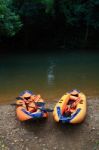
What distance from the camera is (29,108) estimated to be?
7.79 meters

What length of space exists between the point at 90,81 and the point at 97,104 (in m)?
3.85

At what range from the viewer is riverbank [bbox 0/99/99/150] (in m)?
6.61

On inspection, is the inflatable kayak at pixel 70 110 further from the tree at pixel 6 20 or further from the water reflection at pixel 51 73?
the tree at pixel 6 20

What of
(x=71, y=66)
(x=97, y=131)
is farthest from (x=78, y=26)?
(x=97, y=131)

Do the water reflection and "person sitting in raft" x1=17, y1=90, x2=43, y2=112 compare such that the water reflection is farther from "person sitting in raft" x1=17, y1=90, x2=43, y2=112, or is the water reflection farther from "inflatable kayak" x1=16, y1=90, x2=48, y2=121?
"inflatable kayak" x1=16, y1=90, x2=48, y2=121

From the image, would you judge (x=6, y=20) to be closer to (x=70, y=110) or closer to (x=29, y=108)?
(x=29, y=108)

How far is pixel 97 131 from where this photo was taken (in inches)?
277

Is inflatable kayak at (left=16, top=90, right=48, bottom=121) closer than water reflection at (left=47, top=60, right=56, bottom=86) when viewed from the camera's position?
Yes

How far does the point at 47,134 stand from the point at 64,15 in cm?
1620

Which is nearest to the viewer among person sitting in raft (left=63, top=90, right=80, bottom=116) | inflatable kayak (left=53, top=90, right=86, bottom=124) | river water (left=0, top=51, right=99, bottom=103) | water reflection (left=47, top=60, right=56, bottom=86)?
inflatable kayak (left=53, top=90, right=86, bottom=124)

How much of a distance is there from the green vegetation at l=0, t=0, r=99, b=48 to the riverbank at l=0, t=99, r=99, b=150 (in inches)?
529

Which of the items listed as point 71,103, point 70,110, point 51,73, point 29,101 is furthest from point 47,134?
point 51,73

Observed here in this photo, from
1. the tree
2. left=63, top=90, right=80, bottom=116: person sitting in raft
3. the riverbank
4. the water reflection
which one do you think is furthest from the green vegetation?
the riverbank

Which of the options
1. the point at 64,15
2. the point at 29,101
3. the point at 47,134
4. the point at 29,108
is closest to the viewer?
the point at 47,134
